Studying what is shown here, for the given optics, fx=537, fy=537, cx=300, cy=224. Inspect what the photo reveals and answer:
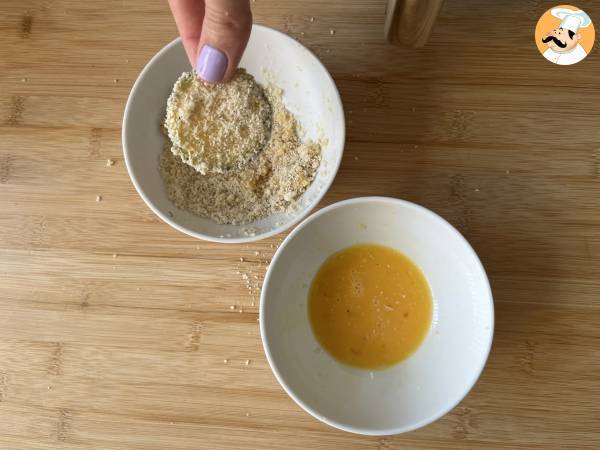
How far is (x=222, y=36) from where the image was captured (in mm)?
841

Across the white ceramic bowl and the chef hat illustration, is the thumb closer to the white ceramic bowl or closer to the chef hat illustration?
the white ceramic bowl

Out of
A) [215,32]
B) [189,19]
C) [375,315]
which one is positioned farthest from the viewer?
[375,315]

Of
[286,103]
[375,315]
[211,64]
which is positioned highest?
[211,64]

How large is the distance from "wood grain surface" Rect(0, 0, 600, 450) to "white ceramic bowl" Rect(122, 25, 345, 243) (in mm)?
90

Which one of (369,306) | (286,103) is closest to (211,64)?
(286,103)

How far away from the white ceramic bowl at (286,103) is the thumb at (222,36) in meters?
0.19

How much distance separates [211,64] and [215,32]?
7 centimetres

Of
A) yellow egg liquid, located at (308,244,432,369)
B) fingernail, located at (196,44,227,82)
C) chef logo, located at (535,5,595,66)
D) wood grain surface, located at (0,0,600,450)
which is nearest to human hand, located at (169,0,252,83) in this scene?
fingernail, located at (196,44,227,82)

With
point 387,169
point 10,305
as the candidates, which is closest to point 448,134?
point 387,169

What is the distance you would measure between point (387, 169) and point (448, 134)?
148 millimetres

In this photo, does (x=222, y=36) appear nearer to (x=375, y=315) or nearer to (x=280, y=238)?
(x=280, y=238)

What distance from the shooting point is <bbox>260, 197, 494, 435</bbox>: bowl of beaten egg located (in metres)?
0.99

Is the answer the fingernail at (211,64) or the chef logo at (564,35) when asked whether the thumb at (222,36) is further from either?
the chef logo at (564,35)

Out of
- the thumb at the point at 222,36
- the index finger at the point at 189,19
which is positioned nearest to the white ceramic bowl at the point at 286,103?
the index finger at the point at 189,19
